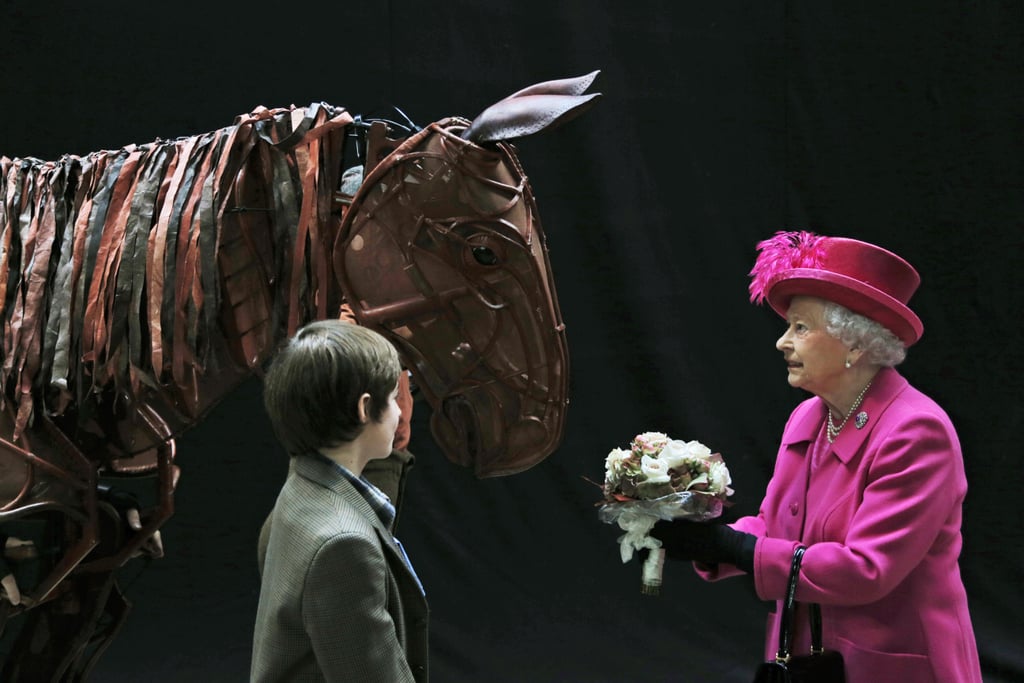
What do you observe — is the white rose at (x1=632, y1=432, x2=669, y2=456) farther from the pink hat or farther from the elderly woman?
the pink hat

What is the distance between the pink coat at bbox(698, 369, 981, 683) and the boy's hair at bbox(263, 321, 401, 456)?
81cm

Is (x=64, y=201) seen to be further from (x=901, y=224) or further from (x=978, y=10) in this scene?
(x=978, y=10)

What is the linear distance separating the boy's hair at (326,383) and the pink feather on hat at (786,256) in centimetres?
86

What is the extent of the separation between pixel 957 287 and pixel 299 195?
254 cm

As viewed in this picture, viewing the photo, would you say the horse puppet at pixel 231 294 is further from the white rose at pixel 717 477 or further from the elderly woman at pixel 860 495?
the elderly woman at pixel 860 495

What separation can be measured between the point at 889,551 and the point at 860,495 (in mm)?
125

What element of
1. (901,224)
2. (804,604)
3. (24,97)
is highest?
(24,97)

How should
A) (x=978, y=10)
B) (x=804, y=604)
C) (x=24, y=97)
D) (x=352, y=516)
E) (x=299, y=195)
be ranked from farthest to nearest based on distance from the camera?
(x=978, y=10), (x=24, y=97), (x=804, y=604), (x=299, y=195), (x=352, y=516)

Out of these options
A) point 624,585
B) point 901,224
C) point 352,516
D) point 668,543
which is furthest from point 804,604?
point 901,224

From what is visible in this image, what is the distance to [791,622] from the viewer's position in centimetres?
181

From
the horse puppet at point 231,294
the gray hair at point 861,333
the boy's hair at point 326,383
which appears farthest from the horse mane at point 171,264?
the gray hair at point 861,333

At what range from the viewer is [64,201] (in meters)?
1.92

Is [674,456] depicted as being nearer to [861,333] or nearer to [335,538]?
[861,333]

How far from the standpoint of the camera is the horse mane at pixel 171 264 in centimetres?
171
